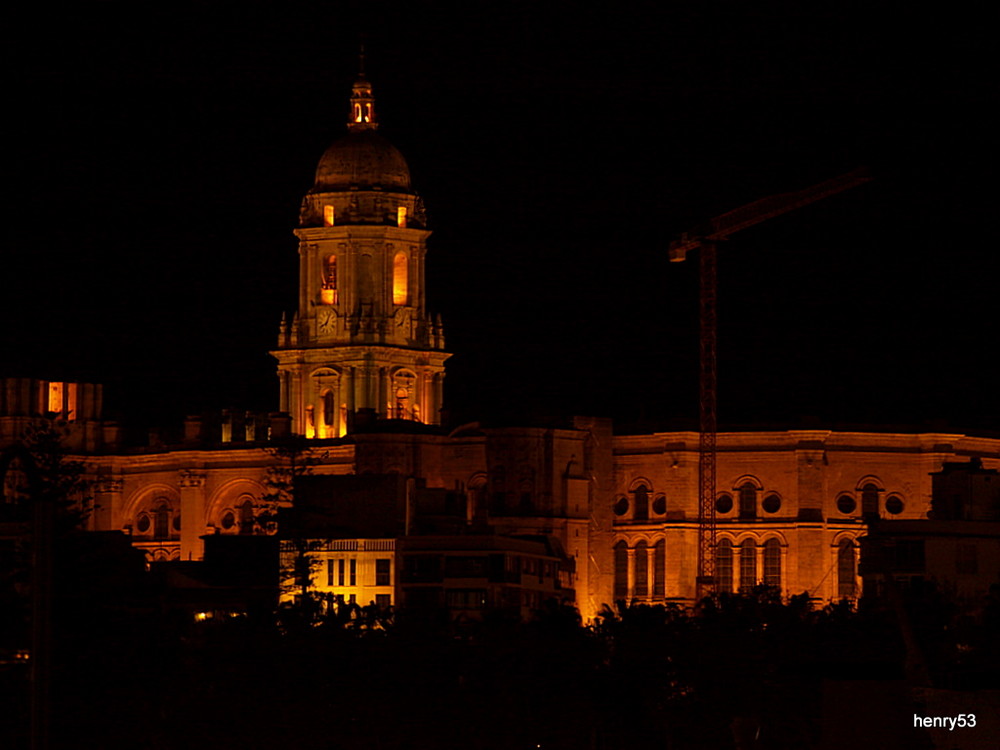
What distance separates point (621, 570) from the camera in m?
118

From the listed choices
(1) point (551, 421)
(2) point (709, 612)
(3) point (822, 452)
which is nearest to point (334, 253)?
(1) point (551, 421)

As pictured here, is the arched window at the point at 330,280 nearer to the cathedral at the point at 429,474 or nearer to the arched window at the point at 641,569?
the cathedral at the point at 429,474

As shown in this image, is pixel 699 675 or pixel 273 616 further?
pixel 273 616

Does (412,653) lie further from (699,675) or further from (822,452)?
(822,452)

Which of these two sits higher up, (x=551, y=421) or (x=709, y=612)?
(x=551, y=421)

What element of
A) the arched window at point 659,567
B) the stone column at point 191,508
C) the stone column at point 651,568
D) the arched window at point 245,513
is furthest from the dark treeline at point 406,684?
the stone column at point 191,508

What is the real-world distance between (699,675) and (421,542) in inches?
1483

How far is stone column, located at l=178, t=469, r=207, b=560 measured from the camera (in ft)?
408

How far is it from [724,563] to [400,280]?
23.2m

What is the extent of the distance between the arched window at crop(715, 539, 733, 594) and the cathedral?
0.35ft

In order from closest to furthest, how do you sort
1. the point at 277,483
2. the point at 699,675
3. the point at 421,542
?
the point at 699,675, the point at 421,542, the point at 277,483

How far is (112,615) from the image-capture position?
64125 mm

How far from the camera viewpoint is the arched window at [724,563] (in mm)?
115875

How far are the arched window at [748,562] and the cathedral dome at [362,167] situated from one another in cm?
2596
